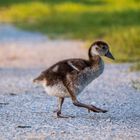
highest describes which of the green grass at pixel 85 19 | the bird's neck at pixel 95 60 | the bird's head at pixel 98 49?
the bird's head at pixel 98 49

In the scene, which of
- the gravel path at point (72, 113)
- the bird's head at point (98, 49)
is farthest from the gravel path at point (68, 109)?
the bird's head at point (98, 49)

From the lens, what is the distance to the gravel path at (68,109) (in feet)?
30.5

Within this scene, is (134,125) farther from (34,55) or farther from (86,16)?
(86,16)

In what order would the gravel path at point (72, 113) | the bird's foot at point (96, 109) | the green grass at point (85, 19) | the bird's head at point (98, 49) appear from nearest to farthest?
1. the gravel path at point (72, 113)
2. the bird's foot at point (96, 109)
3. the bird's head at point (98, 49)
4. the green grass at point (85, 19)

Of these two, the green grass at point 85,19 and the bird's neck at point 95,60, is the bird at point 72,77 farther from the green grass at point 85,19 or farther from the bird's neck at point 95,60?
the green grass at point 85,19

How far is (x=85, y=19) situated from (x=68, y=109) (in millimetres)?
20587

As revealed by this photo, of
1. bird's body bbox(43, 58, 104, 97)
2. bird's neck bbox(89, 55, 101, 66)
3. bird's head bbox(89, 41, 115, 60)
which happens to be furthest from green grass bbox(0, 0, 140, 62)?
bird's body bbox(43, 58, 104, 97)

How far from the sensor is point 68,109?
1124 centimetres

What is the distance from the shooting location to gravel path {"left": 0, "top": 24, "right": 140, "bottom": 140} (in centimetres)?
928

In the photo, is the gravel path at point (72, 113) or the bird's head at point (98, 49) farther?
the bird's head at point (98, 49)

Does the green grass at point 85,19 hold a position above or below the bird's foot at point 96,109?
below

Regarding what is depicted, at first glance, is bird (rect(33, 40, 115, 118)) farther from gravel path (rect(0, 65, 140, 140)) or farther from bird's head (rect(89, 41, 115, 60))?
gravel path (rect(0, 65, 140, 140))

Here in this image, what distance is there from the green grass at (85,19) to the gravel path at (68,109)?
3292 millimetres

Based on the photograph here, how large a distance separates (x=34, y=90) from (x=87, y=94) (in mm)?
985
